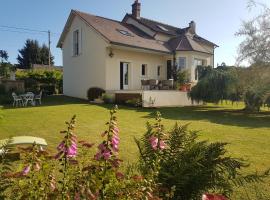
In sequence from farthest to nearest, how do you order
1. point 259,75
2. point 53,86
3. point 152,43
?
1. point 53,86
2. point 152,43
3. point 259,75

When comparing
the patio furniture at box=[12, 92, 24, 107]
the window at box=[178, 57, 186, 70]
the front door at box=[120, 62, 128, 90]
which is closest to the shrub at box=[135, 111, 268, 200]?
the patio furniture at box=[12, 92, 24, 107]

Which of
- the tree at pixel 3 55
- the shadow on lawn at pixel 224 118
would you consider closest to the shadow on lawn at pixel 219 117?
the shadow on lawn at pixel 224 118

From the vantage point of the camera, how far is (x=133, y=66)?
89.0ft

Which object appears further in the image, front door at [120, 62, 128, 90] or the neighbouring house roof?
front door at [120, 62, 128, 90]

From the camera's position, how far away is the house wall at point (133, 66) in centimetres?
2534

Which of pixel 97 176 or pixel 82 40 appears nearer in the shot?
pixel 97 176

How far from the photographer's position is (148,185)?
2.76 m

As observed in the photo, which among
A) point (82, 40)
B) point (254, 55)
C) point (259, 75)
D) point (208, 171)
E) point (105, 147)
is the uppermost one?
point (82, 40)

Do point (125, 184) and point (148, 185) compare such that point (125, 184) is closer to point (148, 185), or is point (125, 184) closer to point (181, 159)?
point (148, 185)

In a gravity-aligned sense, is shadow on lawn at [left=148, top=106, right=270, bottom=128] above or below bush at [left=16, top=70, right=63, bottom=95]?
below

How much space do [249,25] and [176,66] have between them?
369 inches

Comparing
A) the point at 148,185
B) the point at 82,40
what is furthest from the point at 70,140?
the point at 82,40

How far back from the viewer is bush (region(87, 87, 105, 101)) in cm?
2472

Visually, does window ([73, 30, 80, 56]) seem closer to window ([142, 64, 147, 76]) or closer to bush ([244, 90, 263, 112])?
window ([142, 64, 147, 76])
